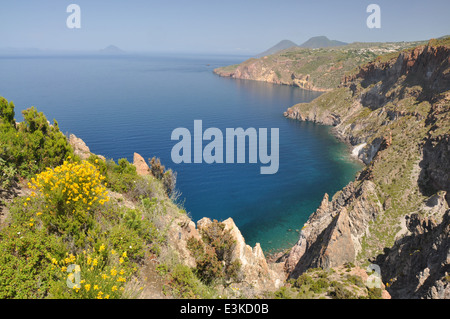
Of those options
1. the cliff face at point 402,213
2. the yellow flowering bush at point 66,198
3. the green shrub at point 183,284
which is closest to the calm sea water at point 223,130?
the cliff face at point 402,213

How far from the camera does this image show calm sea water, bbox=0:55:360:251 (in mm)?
53031

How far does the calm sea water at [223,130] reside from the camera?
53031mm

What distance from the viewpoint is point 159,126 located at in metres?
97.4

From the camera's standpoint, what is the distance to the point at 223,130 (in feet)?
337

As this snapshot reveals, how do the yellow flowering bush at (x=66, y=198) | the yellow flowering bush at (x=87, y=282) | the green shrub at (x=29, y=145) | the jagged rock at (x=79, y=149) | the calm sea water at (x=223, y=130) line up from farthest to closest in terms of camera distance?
the calm sea water at (x=223, y=130) < the jagged rock at (x=79, y=149) < the green shrub at (x=29, y=145) < the yellow flowering bush at (x=66, y=198) < the yellow flowering bush at (x=87, y=282)

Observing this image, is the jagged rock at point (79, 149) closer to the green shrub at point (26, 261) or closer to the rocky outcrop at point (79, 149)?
the rocky outcrop at point (79, 149)

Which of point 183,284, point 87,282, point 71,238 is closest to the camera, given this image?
point 87,282

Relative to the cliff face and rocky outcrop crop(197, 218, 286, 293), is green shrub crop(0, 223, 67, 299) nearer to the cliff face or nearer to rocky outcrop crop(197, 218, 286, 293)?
rocky outcrop crop(197, 218, 286, 293)

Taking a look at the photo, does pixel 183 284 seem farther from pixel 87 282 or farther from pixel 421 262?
pixel 421 262

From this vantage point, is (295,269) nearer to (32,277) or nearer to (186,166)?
(32,277)

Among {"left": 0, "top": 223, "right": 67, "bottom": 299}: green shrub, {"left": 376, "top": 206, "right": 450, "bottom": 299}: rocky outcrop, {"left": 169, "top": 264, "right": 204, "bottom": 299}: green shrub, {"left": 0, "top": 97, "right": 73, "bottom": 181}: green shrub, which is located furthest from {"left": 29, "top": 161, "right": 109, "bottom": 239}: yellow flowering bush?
{"left": 376, "top": 206, "right": 450, "bottom": 299}: rocky outcrop

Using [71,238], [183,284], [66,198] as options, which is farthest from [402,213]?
[66,198]
